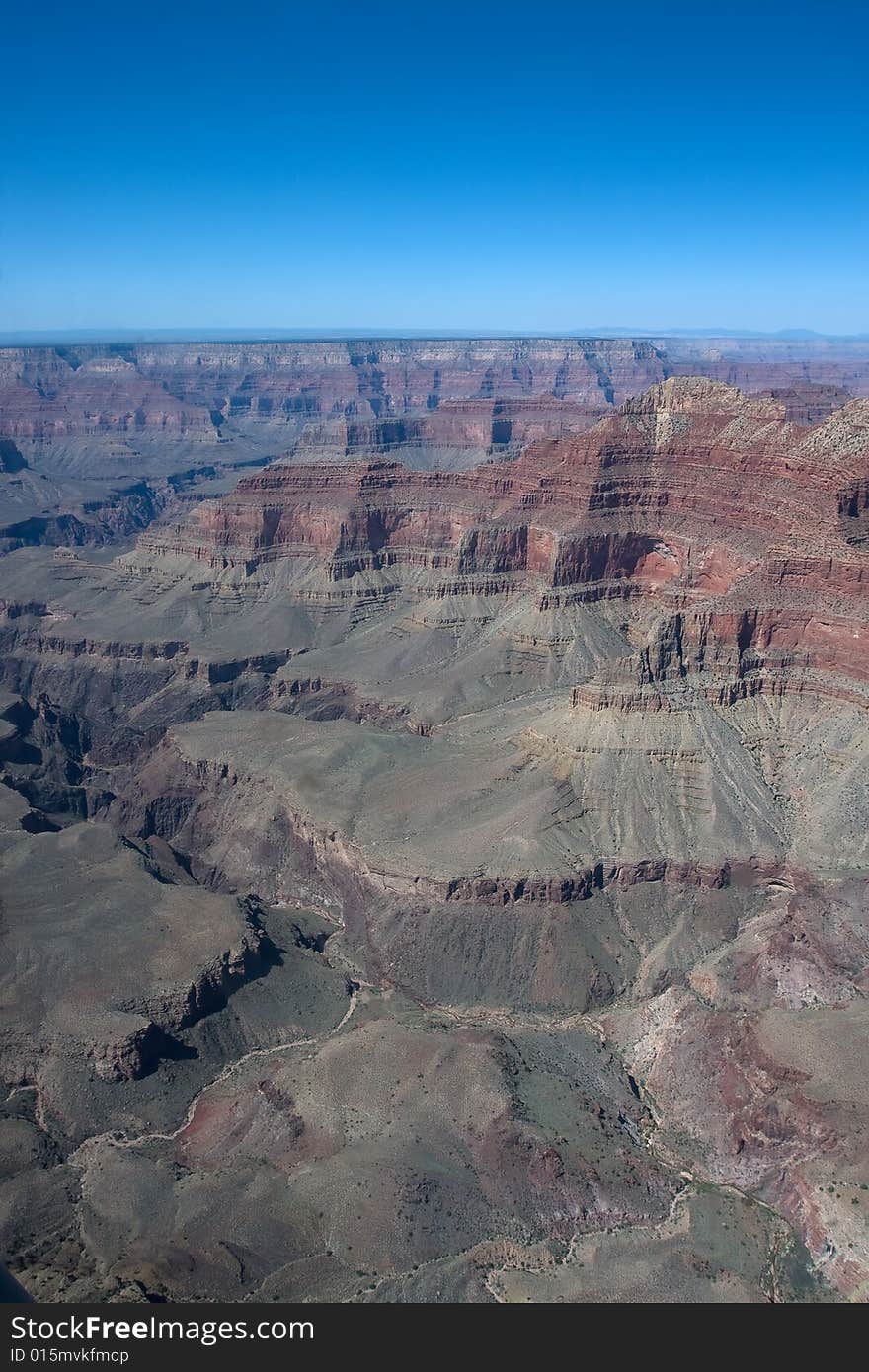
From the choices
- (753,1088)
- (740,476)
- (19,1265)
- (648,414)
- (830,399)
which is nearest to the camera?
(19,1265)

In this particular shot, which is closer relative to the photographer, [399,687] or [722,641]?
[722,641]

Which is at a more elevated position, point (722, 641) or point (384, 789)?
point (722, 641)

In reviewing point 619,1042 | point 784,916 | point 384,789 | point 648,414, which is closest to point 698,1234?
point 619,1042

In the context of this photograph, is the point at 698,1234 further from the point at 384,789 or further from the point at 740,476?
the point at 740,476

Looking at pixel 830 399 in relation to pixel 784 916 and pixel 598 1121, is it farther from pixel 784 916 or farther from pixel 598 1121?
pixel 598 1121

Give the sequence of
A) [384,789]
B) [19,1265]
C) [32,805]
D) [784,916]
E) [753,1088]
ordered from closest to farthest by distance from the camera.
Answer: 1. [19,1265]
2. [753,1088]
3. [784,916]
4. [384,789]
5. [32,805]

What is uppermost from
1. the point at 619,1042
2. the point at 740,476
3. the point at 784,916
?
the point at 740,476

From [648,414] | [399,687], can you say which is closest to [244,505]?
[399,687]
